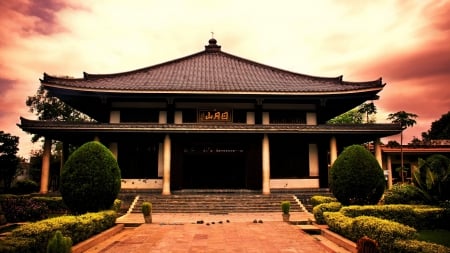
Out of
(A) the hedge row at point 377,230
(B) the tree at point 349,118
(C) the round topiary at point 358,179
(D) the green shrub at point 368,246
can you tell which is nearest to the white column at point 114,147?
(C) the round topiary at point 358,179

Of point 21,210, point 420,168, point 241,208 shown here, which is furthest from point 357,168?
point 21,210

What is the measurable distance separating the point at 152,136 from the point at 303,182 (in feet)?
30.7

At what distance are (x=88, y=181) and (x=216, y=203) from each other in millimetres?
7311

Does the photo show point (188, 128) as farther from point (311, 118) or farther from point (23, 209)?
point (23, 209)

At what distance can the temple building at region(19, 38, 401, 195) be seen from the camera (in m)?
18.1

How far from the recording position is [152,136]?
62.1 feet

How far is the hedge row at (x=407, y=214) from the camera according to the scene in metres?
10.3

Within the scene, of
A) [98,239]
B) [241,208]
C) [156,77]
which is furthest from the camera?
[156,77]

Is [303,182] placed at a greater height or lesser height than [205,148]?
lesser

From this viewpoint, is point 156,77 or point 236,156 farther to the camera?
point 156,77

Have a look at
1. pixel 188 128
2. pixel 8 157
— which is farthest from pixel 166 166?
pixel 8 157

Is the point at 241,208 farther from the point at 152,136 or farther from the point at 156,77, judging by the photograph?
the point at 156,77

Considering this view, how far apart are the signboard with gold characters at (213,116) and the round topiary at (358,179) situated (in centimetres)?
898

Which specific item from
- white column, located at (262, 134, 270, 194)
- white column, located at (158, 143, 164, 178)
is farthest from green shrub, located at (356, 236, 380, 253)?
white column, located at (158, 143, 164, 178)
